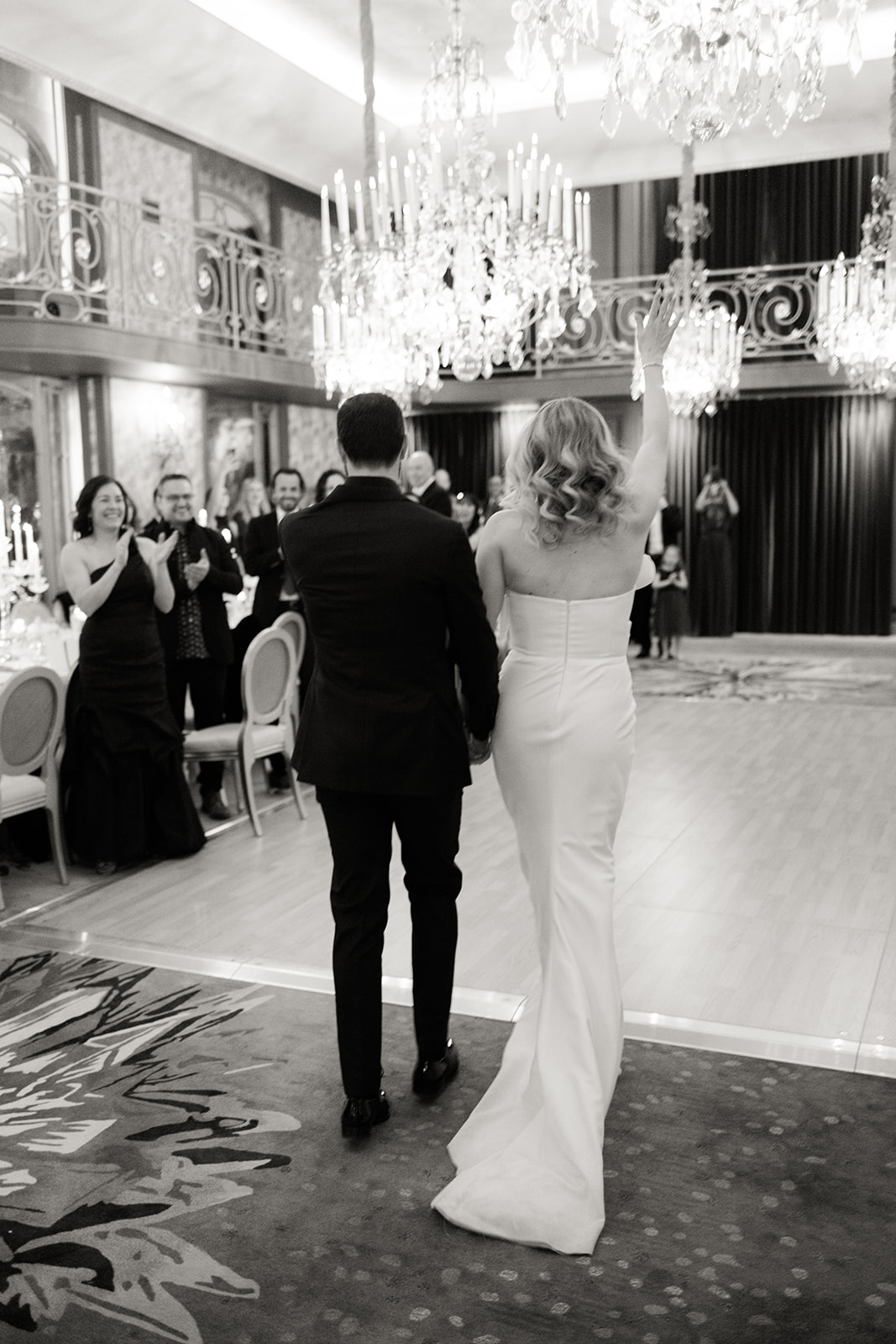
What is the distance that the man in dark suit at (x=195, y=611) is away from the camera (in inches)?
229

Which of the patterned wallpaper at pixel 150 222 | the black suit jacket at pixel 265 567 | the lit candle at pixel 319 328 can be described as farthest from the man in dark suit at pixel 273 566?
the patterned wallpaper at pixel 150 222

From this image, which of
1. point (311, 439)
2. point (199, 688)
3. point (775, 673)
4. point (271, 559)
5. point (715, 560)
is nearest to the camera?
point (199, 688)

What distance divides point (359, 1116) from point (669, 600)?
9634mm

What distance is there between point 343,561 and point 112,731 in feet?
9.17

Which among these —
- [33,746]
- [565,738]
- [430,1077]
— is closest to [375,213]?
[33,746]

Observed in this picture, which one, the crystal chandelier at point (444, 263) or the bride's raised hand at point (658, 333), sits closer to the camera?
the bride's raised hand at point (658, 333)

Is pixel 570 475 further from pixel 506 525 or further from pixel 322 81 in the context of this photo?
pixel 322 81

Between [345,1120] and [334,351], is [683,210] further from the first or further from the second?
[345,1120]

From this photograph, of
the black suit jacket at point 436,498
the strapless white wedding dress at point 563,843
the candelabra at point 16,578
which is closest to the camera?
the strapless white wedding dress at point 563,843

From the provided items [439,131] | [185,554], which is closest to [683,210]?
[439,131]

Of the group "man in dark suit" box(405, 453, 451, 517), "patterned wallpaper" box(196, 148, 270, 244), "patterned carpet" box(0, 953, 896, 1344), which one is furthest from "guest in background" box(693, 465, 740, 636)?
"patterned carpet" box(0, 953, 896, 1344)

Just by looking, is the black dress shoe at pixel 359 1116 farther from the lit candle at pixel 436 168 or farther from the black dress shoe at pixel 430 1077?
the lit candle at pixel 436 168

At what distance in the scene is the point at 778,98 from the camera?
15.5ft

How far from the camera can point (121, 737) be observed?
5.23m
